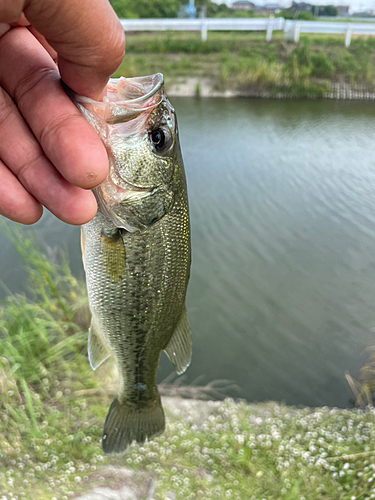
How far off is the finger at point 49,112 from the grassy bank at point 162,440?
6.24 ft

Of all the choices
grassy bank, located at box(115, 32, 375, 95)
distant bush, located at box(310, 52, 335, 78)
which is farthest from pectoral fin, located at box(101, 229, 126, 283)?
distant bush, located at box(310, 52, 335, 78)

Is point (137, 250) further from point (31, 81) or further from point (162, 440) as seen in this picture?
point (162, 440)

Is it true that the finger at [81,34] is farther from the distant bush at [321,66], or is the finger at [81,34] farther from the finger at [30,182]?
the distant bush at [321,66]

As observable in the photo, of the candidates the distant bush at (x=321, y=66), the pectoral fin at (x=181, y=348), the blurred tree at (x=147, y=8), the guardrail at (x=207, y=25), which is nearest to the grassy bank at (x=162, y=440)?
the pectoral fin at (x=181, y=348)

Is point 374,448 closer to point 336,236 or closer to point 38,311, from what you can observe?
point 38,311

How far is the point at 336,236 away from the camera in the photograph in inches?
224

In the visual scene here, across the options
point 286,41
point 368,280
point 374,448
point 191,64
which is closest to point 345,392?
point 374,448

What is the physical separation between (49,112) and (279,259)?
15.1 ft

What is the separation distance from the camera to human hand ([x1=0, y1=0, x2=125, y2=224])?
85 centimetres

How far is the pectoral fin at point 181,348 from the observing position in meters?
1.73

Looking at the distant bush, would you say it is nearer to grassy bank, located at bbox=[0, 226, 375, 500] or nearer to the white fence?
the white fence

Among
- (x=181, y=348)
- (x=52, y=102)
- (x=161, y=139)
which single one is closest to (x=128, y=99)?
(x=161, y=139)

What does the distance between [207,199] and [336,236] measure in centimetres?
212

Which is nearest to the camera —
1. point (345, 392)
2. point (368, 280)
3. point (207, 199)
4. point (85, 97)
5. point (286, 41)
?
point (85, 97)
